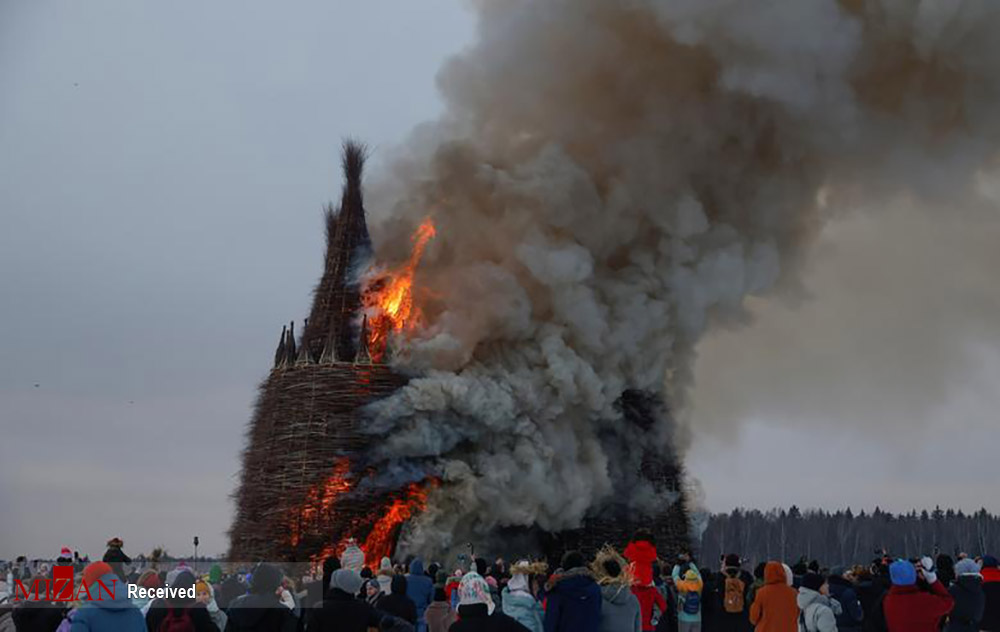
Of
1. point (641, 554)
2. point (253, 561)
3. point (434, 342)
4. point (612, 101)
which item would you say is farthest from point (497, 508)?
point (641, 554)

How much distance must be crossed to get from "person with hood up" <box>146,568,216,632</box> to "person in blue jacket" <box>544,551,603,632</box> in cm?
371

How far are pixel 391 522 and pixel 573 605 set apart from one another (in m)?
25.2

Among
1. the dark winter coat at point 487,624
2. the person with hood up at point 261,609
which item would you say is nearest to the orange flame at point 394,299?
the person with hood up at point 261,609

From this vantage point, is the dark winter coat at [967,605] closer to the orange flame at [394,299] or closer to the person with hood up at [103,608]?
the person with hood up at [103,608]

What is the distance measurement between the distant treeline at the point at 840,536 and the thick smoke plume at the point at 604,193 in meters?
51.8

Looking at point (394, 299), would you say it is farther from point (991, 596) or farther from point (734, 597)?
point (991, 596)

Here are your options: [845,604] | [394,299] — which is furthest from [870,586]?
[394,299]

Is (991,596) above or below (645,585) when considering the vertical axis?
below

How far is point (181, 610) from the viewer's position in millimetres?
11641

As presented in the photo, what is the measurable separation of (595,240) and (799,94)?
7821mm

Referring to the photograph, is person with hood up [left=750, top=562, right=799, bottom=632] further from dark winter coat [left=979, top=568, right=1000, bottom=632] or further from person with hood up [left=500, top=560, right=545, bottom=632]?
dark winter coat [left=979, top=568, right=1000, bottom=632]

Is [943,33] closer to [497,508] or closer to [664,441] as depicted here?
[664,441]

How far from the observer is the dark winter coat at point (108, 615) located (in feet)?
34.2

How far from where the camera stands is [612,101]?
39938mm
